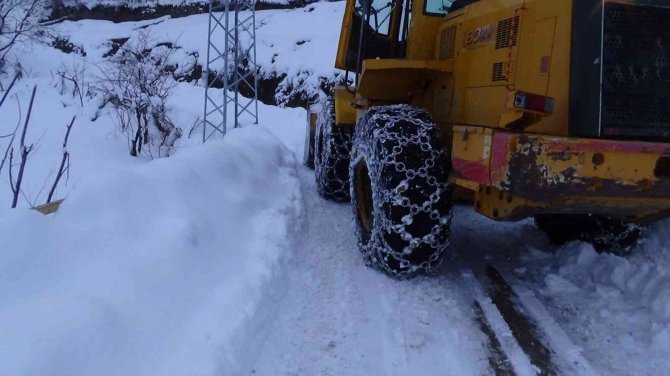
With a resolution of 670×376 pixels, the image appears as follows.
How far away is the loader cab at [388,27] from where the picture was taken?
17.1 ft

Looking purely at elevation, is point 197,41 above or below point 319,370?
above

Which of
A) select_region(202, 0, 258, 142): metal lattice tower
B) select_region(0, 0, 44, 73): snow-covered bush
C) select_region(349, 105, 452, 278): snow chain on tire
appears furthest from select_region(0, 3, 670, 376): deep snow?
select_region(202, 0, 258, 142): metal lattice tower

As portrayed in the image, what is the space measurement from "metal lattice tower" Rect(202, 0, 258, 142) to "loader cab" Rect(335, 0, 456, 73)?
511cm

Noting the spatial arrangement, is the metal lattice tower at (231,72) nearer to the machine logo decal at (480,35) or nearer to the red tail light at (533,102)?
the machine logo decal at (480,35)

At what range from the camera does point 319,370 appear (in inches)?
124

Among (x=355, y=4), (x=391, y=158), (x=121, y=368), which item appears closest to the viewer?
(x=121, y=368)

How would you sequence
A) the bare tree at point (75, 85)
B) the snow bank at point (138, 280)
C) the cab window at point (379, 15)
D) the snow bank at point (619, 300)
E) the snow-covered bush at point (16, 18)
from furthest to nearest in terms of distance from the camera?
the bare tree at point (75, 85) → the snow-covered bush at point (16, 18) → the cab window at point (379, 15) → the snow bank at point (619, 300) → the snow bank at point (138, 280)

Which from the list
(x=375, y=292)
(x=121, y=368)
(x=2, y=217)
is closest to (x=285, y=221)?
(x=375, y=292)

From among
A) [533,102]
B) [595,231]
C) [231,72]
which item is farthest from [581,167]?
[231,72]

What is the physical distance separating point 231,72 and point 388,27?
1221cm

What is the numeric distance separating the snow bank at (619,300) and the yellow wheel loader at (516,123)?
24 cm

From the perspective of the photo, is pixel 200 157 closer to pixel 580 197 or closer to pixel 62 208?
pixel 62 208

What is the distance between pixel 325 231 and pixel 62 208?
103 inches

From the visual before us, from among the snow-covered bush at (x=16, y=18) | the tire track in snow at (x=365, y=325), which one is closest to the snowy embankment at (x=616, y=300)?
the tire track in snow at (x=365, y=325)
